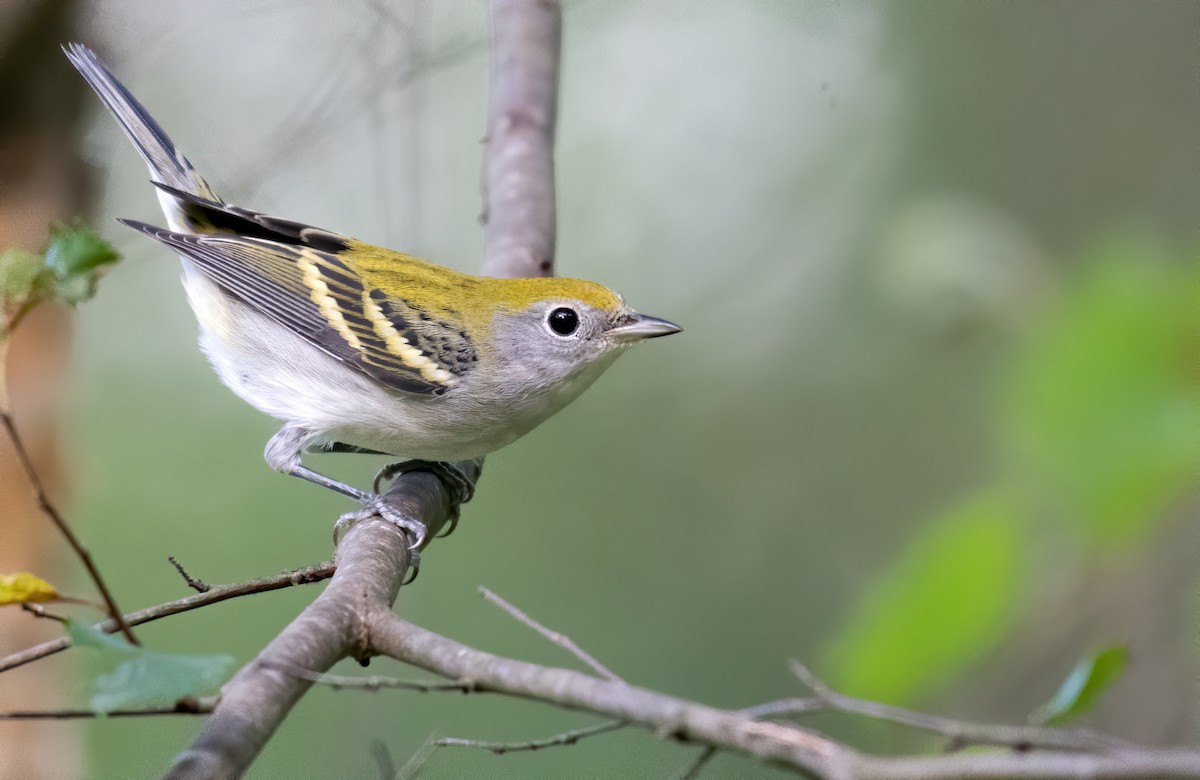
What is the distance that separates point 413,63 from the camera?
15.3 ft

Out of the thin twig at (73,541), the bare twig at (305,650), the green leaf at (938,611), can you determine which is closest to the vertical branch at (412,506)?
the bare twig at (305,650)

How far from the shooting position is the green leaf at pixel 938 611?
1918 mm

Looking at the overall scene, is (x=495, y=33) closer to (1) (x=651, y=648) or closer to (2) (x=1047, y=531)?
(2) (x=1047, y=531)

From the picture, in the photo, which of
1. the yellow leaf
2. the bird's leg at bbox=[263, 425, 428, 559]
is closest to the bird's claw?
the bird's leg at bbox=[263, 425, 428, 559]

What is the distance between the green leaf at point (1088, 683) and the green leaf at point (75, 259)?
1.67m

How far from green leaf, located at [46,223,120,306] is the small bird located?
73.7 inches

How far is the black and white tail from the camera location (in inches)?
160

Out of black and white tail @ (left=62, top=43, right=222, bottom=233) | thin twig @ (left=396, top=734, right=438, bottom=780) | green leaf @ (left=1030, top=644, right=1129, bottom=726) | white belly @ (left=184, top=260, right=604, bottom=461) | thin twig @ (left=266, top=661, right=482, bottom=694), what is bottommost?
green leaf @ (left=1030, top=644, right=1129, bottom=726)

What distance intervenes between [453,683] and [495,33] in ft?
12.3

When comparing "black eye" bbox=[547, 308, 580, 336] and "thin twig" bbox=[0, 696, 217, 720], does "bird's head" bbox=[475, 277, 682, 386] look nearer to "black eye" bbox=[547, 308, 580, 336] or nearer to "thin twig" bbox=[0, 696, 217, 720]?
"black eye" bbox=[547, 308, 580, 336]

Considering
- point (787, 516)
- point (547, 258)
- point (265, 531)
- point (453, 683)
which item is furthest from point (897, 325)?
point (453, 683)

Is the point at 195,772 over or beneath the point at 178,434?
beneath

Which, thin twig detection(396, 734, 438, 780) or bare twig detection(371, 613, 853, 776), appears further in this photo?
thin twig detection(396, 734, 438, 780)

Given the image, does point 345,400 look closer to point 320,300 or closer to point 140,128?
point 320,300
